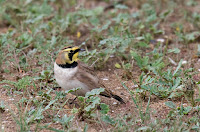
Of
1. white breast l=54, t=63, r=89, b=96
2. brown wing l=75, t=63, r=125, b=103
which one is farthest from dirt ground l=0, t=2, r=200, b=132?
white breast l=54, t=63, r=89, b=96

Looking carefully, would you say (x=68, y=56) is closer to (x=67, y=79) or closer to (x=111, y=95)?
(x=67, y=79)

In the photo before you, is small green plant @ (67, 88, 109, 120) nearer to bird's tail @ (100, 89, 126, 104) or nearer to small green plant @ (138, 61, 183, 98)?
bird's tail @ (100, 89, 126, 104)

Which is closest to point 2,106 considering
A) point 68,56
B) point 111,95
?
point 68,56

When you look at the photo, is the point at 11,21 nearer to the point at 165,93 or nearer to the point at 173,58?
the point at 173,58

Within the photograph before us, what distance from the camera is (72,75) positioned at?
4.46 meters

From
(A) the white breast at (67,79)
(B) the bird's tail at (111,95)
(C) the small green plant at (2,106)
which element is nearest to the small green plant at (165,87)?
(B) the bird's tail at (111,95)

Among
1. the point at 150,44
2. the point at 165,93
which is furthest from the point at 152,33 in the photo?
the point at 165,93

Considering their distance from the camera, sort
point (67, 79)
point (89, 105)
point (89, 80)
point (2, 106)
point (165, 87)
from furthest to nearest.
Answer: point (165, 87), point (89, 80), point (67, 79), point (2, 106), point (89, 105)

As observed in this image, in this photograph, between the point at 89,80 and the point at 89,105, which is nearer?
the point at 89,105

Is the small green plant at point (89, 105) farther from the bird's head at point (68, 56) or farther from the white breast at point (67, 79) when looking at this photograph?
the bird's head at point (68, 56)

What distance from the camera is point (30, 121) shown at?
3.93 metres

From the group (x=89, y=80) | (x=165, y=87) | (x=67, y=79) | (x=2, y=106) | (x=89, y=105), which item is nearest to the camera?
(x=89, y=105)

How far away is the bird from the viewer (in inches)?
174

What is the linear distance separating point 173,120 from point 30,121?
160 centimetres
